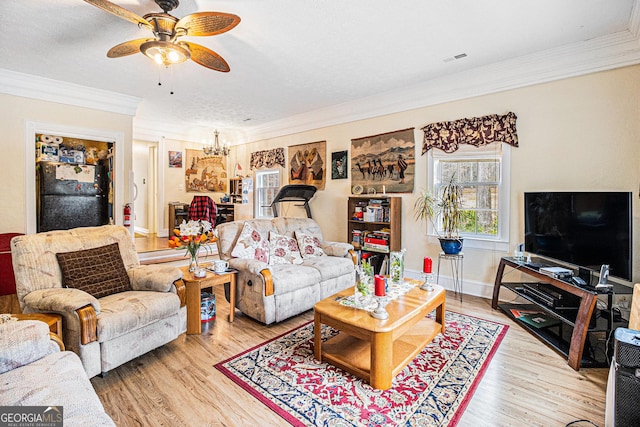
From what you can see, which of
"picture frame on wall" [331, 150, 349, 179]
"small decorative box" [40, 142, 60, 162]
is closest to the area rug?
"picture frame on wall" [331, 150, 349, 179]

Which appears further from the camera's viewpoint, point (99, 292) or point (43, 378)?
point (99, 292)

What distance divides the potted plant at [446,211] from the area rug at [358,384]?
4.16 ft

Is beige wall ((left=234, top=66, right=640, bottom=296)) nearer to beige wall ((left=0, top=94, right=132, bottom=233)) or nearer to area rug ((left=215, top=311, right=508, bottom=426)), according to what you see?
area rug ((left=215, top=311, right=508, bottom=426))

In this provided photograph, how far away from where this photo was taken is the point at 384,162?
4.71 m

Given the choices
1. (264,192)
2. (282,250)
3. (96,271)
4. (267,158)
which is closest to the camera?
(96,271)

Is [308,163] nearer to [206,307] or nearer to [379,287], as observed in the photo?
[206,307]

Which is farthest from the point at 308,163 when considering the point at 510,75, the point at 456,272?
the point at 510,75

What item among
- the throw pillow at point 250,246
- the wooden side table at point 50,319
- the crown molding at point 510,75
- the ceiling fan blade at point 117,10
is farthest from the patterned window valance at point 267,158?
the wooden side table at point 50,319

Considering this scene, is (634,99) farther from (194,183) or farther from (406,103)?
(194,183)

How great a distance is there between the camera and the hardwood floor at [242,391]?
1776mm

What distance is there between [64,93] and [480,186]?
5.90 meters

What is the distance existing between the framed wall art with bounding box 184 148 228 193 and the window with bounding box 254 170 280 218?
4.28 feet

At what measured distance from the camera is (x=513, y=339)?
2762 millimetres

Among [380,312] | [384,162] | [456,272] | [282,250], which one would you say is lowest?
[456,272]
